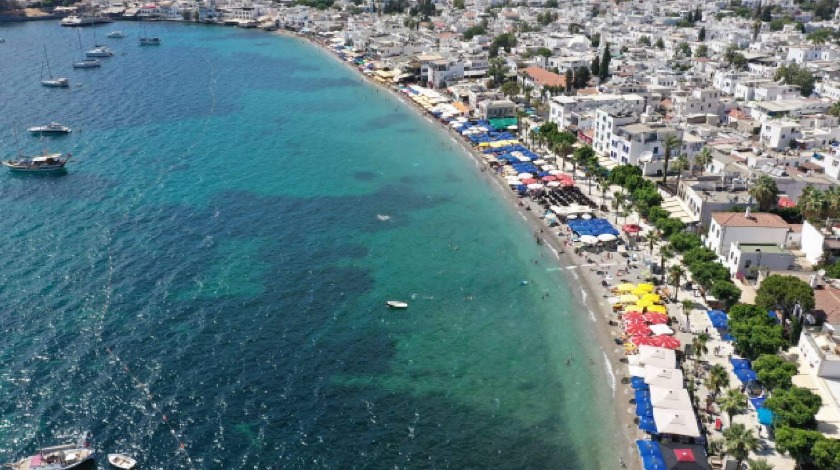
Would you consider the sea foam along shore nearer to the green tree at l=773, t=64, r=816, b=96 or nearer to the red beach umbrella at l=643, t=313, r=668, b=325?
the red beach umbrella at l=643, t=313, r=668, b=325

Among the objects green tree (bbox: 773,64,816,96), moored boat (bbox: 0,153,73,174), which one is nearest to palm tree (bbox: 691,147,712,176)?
green tree (bbox: 773,64,816,96)

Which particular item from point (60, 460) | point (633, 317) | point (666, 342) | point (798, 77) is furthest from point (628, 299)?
point (798, 77)

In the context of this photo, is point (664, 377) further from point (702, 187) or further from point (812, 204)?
point (702, 187)

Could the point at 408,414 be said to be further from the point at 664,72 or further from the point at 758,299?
the point at 664,72

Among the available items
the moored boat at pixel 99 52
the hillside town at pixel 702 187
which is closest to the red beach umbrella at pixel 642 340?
the hillside town at pixel 702 187

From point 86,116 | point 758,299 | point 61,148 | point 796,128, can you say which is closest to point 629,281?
point 758,299
